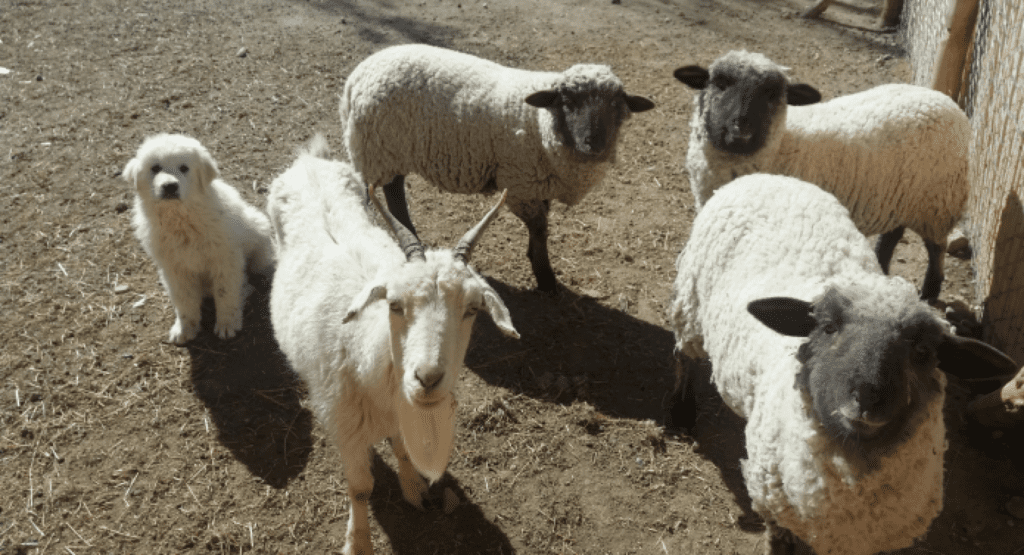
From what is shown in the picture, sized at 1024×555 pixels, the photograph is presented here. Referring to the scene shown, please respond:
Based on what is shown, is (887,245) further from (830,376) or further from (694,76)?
(830,376)

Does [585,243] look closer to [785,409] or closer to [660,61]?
[785,409]

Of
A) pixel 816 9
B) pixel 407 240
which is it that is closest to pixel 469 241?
pixel 407 240

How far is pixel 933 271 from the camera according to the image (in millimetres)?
5469

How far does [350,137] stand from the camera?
19.7 feet

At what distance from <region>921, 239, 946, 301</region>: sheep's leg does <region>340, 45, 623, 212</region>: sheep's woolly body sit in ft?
8.93

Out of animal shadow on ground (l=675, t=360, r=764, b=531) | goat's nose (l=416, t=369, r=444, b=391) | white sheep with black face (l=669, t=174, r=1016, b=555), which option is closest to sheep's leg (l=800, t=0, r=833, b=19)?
animal shadow on ground (l=675, t=360, r=764, b=531)

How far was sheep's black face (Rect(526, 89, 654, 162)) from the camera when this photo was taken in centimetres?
521

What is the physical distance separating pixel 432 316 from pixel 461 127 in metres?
3.15

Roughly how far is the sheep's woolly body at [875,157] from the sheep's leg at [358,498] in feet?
10.8

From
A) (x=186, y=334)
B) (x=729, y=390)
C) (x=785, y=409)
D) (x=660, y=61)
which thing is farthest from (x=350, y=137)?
(x=660, y=61)

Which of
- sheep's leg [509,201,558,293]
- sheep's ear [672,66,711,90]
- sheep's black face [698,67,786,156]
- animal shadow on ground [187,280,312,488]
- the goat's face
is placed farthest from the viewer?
sheep's leg [509,201,558,293]

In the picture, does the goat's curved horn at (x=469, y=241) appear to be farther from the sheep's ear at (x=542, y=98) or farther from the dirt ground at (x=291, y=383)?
the sheep's ear at (x=542, y=98)

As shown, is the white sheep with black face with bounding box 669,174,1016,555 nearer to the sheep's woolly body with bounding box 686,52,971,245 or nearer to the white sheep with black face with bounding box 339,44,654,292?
the sheep's woolly body with bounding box 686,52,971,245

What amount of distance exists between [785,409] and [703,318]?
98 centimetres
